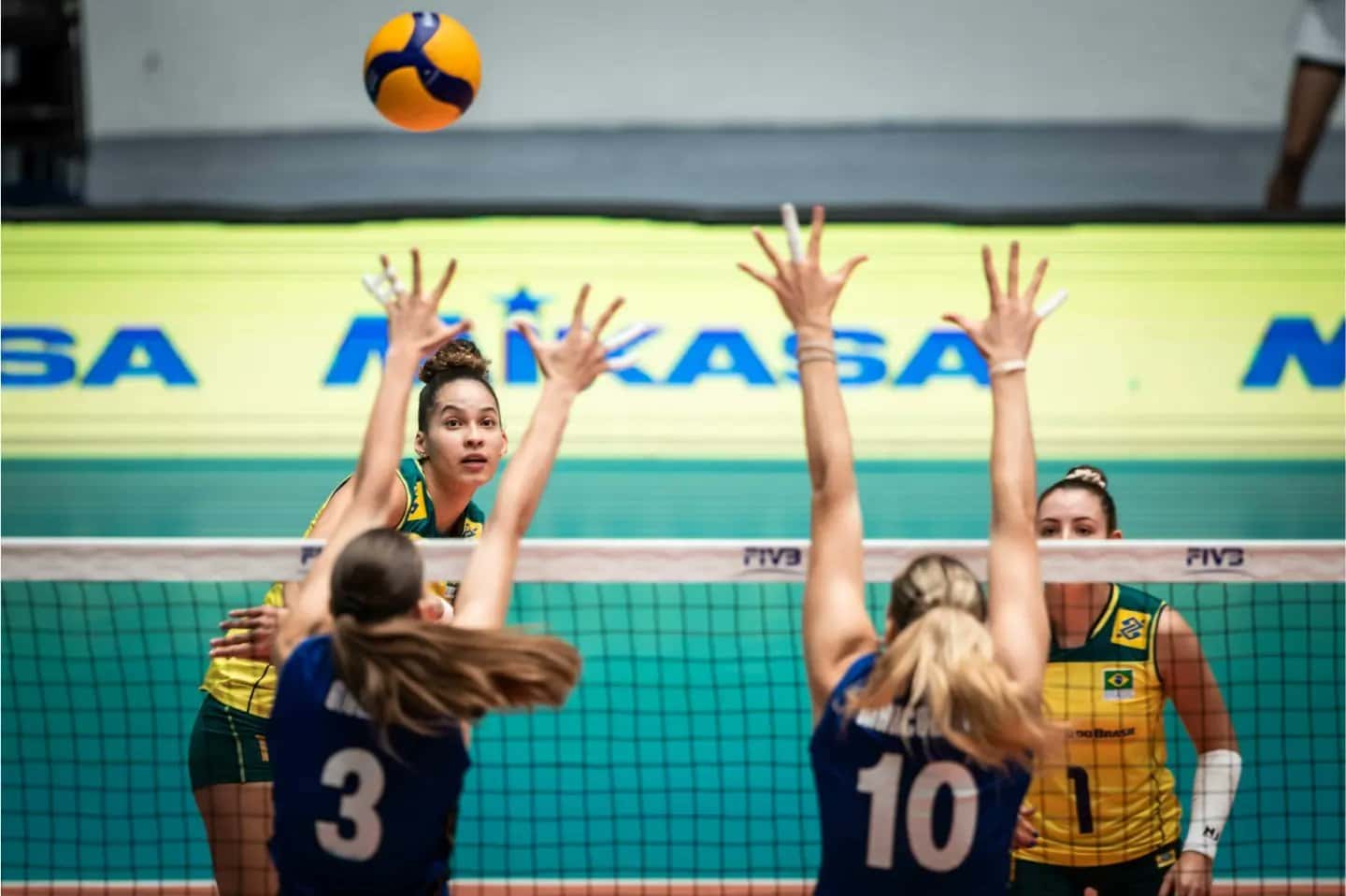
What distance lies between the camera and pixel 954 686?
290 centimetres

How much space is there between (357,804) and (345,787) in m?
0.04

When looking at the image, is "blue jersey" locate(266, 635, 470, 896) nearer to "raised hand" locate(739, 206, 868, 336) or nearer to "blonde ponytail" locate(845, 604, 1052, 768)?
"blonde ponytail" locate(845, 604, 1052, 768)

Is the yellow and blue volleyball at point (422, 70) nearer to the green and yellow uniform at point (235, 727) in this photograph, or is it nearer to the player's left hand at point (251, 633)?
the green and yellow uniform at point (235, 727)

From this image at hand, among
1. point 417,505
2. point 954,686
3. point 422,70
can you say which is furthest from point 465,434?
point 422,70

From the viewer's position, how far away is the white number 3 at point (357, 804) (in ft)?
10.1

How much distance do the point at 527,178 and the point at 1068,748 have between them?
33.3ft

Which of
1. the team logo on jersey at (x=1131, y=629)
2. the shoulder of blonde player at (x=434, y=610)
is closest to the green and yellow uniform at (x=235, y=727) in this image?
the shoulder of blonde player at (x=434, y=610)

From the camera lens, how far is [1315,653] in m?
6.97

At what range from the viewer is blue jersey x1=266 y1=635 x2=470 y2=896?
3.09m

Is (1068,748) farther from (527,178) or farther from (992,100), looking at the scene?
(992,100)

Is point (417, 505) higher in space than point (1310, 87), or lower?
lower

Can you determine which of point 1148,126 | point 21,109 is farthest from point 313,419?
point 1148,126

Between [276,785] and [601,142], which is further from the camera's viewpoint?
[601,142]

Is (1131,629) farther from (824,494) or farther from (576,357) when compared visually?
Answer: (576,357)
